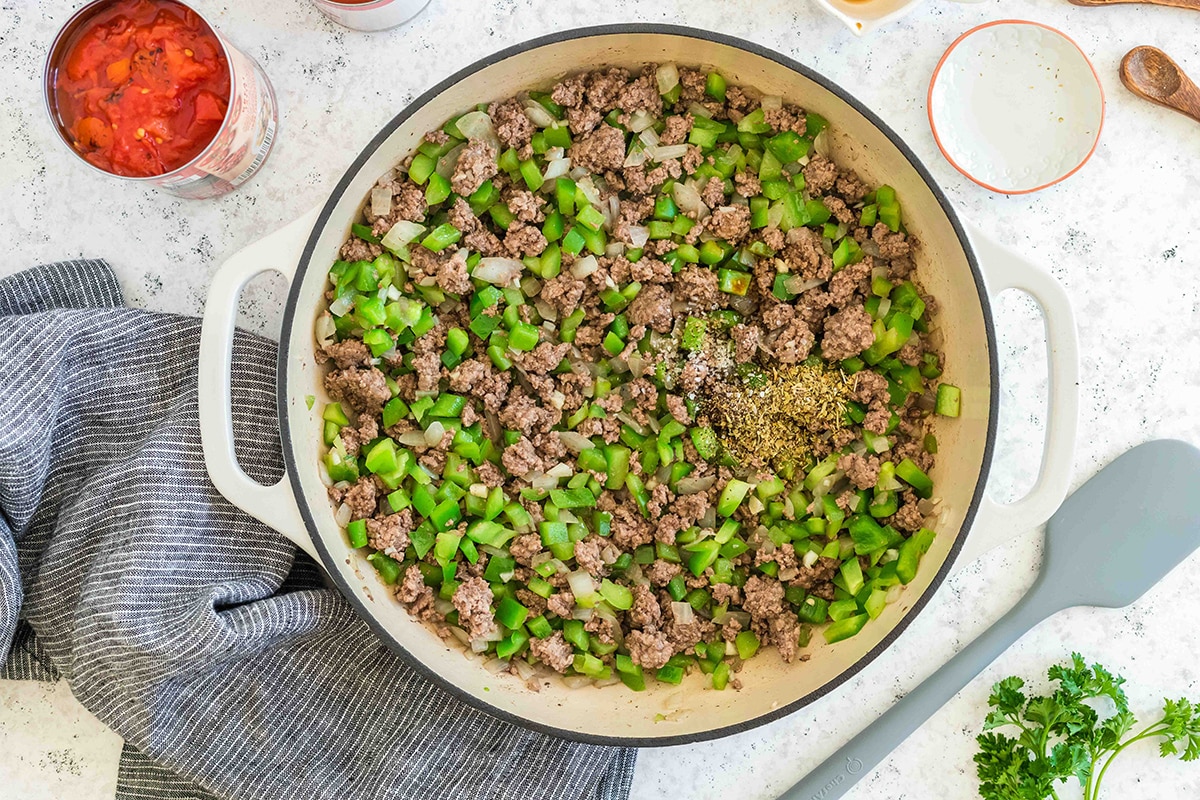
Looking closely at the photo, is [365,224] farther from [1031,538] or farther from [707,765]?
[1031,538]

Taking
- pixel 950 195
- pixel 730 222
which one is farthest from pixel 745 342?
pixel 950 195

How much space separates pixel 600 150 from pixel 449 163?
263 mm

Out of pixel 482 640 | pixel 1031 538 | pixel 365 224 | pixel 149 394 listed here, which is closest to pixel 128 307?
pixel 149 394

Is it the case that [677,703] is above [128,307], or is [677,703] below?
below

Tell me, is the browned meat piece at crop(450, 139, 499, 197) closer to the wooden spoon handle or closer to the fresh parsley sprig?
the wooden spoon handle

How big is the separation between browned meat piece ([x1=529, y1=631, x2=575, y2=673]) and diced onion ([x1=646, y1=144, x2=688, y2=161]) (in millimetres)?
856

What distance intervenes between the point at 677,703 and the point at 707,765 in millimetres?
241

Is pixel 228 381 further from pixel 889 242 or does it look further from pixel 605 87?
pixel 889 242

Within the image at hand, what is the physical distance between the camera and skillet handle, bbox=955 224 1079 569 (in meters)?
1.47

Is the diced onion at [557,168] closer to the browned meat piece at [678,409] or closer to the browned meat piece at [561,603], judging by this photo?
the browned meat piece at [678,409]

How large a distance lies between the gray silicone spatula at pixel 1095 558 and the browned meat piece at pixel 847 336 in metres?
0.55

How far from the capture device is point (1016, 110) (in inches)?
71.0

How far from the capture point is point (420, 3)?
174cm

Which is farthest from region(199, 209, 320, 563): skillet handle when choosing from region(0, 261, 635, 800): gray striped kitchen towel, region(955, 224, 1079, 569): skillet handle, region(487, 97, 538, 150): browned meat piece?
region(955, 224, 1079, 569): skillet handle
